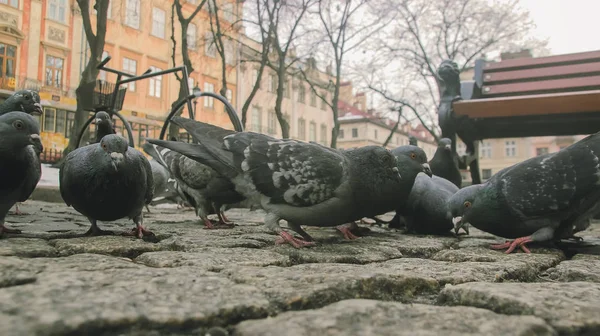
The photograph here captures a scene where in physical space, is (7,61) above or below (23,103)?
above

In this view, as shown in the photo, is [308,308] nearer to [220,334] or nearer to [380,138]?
[220,334]

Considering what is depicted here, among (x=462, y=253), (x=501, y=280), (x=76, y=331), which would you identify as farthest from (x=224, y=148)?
(x=76, y=331)

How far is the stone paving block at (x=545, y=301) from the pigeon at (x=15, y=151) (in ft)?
6.80

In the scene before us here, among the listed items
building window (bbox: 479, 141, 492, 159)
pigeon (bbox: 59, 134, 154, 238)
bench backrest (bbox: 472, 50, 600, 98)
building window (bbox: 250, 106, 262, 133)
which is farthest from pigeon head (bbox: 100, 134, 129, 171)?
building window (bbox: 479, 141, 492, 159)

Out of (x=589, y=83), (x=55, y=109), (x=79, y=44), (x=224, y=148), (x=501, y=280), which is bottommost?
(x=501, y=280)

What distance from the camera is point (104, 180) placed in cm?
250

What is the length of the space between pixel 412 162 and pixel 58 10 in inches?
703

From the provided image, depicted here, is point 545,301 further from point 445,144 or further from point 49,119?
point 49,119

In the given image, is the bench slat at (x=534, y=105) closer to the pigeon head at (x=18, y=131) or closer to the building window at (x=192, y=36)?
the pigeon head at (x=18, y=131)

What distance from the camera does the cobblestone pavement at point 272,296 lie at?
3.44 ft

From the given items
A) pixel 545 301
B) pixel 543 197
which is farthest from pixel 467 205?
pixel 545 301

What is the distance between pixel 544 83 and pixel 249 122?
24.0 metres

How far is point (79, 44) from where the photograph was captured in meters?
18.1

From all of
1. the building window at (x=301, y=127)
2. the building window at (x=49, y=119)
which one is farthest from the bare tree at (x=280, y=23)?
the building window at (x=301, y=127)
